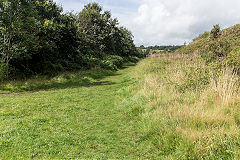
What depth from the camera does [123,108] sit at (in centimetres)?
841

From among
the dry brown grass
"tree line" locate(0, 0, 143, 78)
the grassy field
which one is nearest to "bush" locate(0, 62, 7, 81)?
"tree line" locate(0, 0, 143, 78)

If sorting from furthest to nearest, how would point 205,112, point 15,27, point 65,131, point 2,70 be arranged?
point 15,27 → point 2,70 → point 65,131 → point 205,112

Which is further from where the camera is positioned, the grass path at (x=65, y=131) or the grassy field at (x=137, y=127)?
the grass path at (x=65, y=131)

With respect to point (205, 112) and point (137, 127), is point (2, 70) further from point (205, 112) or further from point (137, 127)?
point (205, 112)

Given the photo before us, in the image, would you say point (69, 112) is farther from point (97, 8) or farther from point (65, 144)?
point (97, 8)

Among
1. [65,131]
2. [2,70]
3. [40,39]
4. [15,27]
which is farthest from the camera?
[40,39]

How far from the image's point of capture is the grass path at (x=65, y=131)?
459cm

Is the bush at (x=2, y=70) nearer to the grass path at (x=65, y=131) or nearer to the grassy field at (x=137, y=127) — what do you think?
the grass path at (x=65, y=131)

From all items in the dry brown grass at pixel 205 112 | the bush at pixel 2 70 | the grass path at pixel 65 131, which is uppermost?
the bush at pixel 2 70

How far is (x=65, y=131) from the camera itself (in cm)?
584

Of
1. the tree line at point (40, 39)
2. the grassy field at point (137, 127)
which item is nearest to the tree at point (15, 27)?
the tree line at point (40, 39)

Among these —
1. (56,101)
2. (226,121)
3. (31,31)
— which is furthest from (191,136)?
(31,31)

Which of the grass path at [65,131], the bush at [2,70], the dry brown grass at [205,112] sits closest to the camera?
the dry brown grass at [205,112]

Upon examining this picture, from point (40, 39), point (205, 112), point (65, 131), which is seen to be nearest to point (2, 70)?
point (40, 39)
